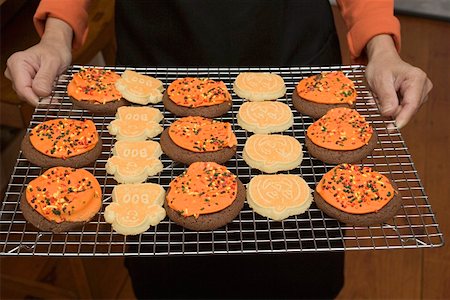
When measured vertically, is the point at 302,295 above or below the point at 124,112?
below

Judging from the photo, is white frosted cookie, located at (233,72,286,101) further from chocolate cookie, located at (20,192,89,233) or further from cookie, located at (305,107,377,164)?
chocolate cookie, located at (20,192,89,233)

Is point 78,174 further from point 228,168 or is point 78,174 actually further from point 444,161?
point 444,161

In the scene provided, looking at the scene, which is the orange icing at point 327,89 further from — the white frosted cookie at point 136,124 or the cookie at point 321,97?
the white frosted cookie at point 136,124

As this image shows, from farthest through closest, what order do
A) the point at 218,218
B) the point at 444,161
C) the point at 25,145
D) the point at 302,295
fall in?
the point at 444,161, the point at 302,295, the point at 25,145, the point at 218,218

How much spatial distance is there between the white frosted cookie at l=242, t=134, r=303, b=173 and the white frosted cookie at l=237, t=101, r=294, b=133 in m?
0.06

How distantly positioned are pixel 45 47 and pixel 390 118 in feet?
3.31

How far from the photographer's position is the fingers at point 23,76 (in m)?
1.59

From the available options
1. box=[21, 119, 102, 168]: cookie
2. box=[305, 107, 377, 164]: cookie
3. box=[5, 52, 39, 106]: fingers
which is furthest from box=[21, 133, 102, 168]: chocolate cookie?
box=[305, 107, 377, 164]: cookie

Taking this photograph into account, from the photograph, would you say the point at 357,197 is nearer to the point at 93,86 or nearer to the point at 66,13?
the point at 93,86

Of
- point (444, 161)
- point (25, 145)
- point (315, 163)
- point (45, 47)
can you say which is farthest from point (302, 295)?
point (444, 161)

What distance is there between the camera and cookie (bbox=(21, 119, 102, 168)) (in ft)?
4.85

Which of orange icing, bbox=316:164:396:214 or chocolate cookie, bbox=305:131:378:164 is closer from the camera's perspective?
orange icing, bbox=316:164:396:214

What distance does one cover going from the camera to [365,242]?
98.6 inches

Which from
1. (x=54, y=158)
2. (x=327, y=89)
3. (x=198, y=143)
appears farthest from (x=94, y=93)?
(x=327, y=89)
